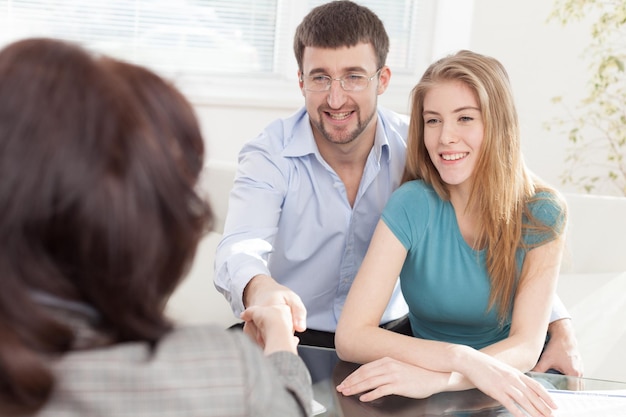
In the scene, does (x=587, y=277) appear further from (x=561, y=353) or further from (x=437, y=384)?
(x=437, y=384)

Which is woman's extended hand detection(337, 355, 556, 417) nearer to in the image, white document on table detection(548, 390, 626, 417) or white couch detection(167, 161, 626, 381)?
white document on table detection(548, 390, 626, 417)

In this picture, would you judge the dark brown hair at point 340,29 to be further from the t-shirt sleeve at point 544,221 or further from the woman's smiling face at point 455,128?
the t-shirt sleeve at point 544,221

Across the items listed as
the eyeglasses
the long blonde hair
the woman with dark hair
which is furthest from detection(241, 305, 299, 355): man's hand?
the eyeglasses

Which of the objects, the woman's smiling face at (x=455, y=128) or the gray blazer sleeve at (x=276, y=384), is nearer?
the gray blazer sleeve at (x=276, y=384)

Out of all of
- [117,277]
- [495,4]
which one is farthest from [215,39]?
[117,277]

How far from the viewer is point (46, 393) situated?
0.74 metres

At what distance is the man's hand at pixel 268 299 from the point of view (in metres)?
1.42

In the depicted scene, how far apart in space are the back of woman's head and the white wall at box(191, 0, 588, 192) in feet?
10.2

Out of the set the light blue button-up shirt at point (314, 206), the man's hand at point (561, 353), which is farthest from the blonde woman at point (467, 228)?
the light blue button-up shirt at point (314, 206)

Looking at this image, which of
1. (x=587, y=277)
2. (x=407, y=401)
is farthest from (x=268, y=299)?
(x=587, y=277)

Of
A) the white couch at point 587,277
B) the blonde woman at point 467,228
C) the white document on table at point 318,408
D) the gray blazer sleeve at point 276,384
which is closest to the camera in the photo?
the gray blazer sleeve at point 276,384

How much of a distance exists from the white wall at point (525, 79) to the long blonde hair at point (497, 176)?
2108mm

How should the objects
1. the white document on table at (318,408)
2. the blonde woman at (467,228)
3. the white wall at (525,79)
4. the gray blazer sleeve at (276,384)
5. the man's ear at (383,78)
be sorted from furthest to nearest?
the white wall at (525,79)
the man's ear at (383,78)
the blonde woman at (467,228)
the white document on table at (318,408)
the gray blazer sleeve at (276,384)

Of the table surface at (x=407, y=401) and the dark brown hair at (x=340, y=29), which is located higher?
the dark brown hair at (x=340, y=29)
